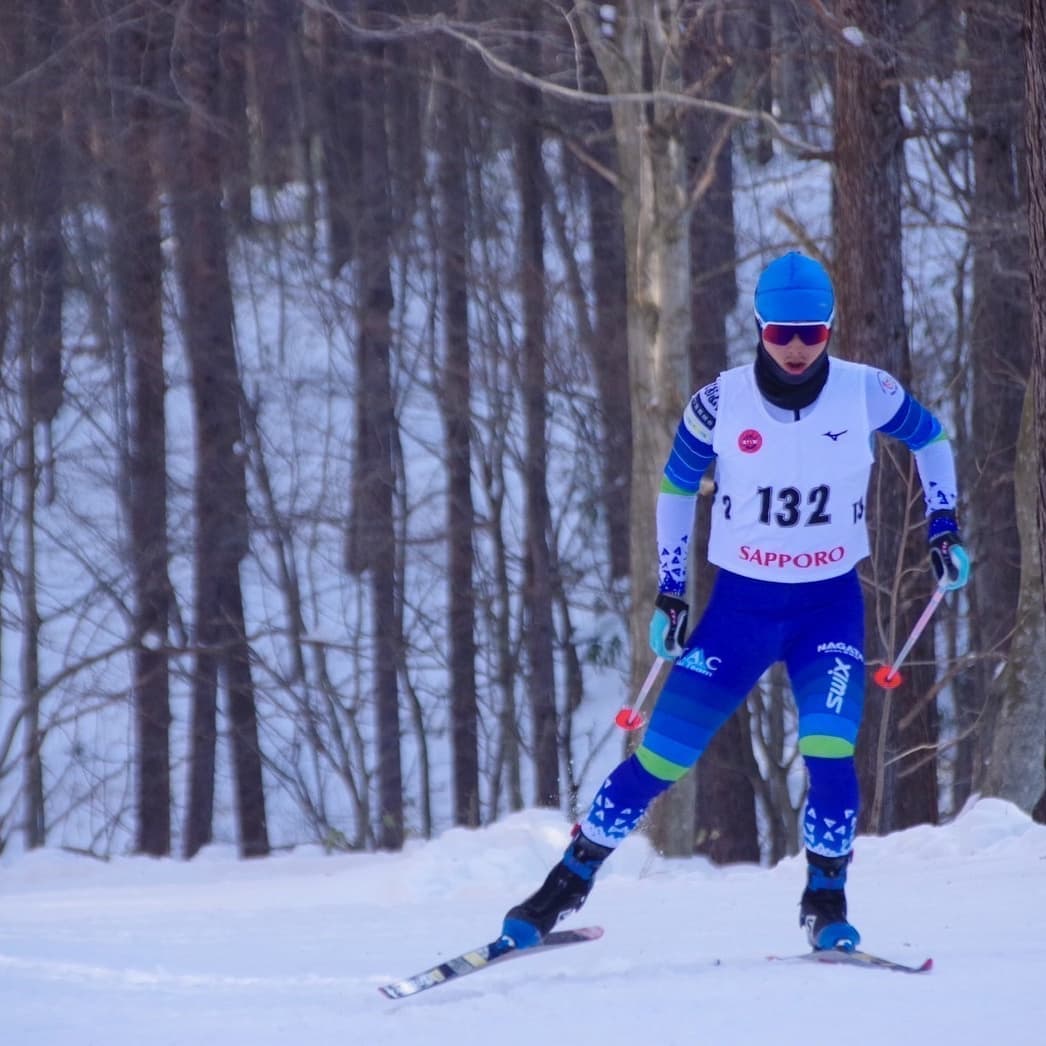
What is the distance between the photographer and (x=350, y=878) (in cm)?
775

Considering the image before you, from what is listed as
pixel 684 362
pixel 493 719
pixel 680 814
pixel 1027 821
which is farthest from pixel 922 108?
pixel 493 719

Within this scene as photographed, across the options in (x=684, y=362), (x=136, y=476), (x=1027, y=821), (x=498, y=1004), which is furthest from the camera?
(x=136, y=476)

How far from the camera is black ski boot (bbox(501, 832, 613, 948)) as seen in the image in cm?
424

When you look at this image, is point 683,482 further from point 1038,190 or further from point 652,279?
point 652,279

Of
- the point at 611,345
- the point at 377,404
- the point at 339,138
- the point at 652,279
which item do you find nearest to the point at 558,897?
the point at 652,279

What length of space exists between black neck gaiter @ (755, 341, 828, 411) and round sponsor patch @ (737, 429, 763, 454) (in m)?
0.10

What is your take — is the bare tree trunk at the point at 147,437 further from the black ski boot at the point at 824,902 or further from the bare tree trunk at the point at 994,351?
the black ski boot at the point at 824,902

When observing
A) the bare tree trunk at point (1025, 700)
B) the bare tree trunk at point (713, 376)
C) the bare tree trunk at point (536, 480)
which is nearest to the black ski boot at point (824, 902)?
the bare tree trunk at point (1025, 700)

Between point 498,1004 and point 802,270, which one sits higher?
point 802,270

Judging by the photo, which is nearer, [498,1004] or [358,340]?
[498,1004]

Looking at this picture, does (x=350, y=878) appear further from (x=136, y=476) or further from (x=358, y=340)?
(x=358, y=340)

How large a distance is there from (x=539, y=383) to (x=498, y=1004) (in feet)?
46.4

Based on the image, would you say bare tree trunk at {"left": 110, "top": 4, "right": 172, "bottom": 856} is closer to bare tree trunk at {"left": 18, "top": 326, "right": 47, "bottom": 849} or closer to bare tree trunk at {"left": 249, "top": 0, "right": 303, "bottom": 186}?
bare tree trunk at {"left": 18, "top": 326, "right": 47, "bottom": 849}

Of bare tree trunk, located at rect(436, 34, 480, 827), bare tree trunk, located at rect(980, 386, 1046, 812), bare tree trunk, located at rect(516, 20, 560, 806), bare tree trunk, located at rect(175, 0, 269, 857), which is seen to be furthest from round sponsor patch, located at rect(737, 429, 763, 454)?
bare tree trunk, located at rect(516, 20, 560, 806)
